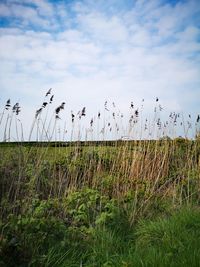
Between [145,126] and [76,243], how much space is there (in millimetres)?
3763

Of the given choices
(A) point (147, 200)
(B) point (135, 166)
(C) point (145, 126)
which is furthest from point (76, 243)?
(C) point (145, 126)

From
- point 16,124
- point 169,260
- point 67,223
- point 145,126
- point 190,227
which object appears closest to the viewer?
point 169,260

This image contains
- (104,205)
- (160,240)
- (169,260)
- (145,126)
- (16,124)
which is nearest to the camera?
(169,260)

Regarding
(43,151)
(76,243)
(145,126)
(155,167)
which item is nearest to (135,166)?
(155,167)

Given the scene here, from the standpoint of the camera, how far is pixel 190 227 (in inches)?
159

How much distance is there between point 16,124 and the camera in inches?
202

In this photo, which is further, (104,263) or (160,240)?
(160,240)

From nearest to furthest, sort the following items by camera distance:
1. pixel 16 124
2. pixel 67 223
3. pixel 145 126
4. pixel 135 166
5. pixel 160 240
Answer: pixel 160 240
pixel 67 223
pixel 16 124
pixel 135 166
pixel 145 126

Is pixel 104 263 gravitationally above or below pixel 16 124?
below

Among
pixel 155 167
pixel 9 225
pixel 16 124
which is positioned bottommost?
pixel 9 225

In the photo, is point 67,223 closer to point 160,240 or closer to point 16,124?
point 160,240

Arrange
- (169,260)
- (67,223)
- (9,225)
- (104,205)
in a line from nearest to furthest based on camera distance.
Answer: (169,260)
(9,225)
(67,223)
(104,205)

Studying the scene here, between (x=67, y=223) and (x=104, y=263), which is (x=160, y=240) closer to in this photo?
(x=104, y=263)

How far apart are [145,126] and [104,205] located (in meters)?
2.57
